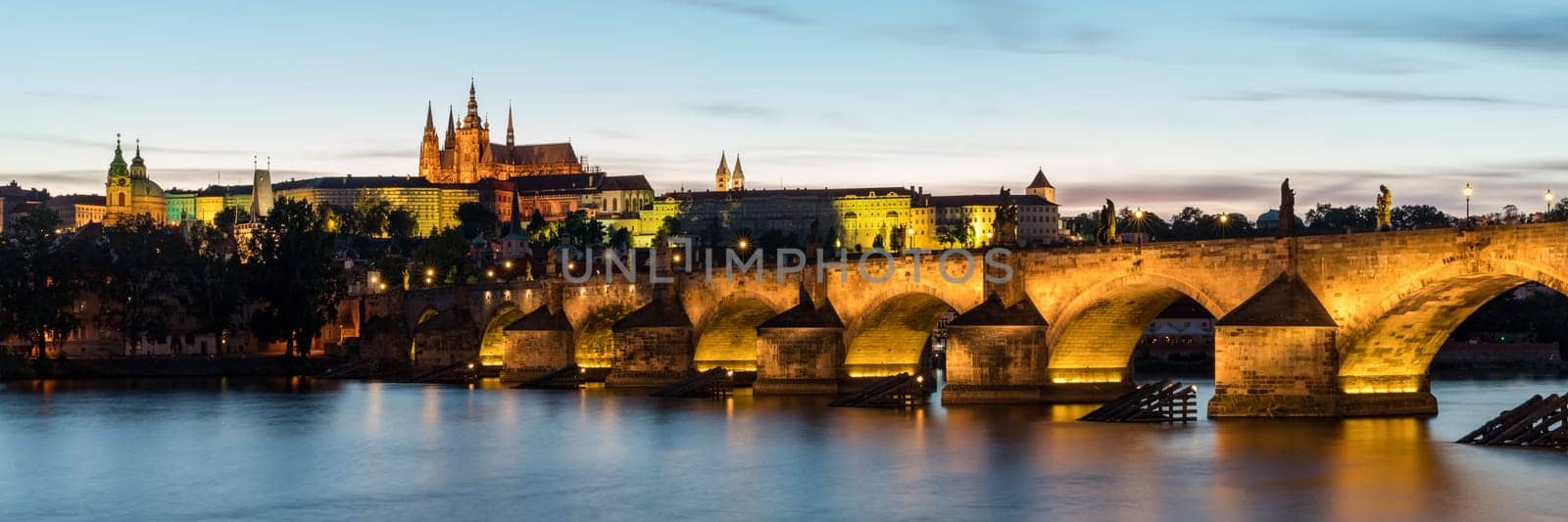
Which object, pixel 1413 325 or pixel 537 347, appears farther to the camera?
pixel 537 347

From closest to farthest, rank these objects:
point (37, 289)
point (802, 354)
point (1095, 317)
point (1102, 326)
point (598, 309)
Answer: point (1095, 317)
point (1102, 326)
point (802, 354)
point (598, 309)
point (37, 289)

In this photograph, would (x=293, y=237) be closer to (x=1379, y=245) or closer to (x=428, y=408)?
(x=428, y=408)

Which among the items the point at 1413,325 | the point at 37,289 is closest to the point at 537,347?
the point at 37,289

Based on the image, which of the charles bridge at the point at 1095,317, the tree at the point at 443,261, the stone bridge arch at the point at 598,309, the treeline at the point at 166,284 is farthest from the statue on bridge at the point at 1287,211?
the tree at the point at 443,261

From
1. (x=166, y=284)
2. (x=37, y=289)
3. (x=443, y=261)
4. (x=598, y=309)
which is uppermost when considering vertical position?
(x=443, y=261)

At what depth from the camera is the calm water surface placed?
117 feet

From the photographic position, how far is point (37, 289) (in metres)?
105

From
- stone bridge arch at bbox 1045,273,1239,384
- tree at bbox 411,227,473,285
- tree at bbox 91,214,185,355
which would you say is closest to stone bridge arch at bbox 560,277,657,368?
stone bridge arch at bbox 1045,273,1239,384

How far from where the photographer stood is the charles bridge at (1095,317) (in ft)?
152

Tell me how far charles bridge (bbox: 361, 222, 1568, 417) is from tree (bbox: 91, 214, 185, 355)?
33.9m

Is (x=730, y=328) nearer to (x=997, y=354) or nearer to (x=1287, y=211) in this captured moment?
(x=997, y=354)

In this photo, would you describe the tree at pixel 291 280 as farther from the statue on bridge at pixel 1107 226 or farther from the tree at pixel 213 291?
the statue on bridge at pixel 1107 226

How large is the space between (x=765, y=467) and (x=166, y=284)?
269 feet

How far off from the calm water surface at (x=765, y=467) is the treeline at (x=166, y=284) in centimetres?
4332
